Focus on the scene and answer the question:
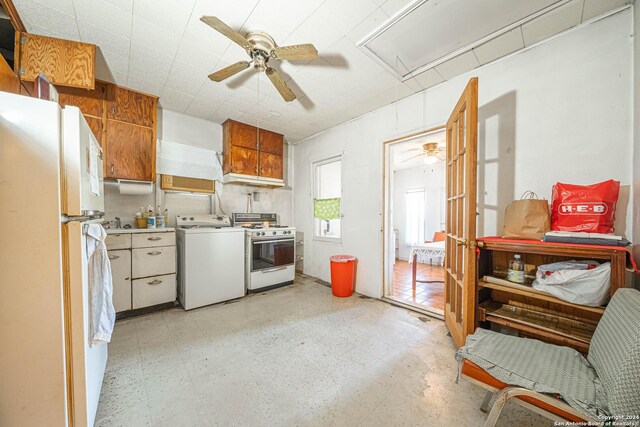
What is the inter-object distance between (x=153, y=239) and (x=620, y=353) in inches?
140

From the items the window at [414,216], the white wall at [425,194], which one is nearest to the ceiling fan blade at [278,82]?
the white wall at [425,194]

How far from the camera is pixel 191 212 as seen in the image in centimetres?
336

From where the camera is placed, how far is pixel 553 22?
64.6 inches

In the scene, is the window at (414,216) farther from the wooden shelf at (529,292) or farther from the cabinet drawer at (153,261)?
the cabinet drawer at (153,261)

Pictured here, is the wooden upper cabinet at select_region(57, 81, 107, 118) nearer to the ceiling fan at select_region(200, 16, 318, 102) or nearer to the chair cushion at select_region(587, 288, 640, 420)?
the ceiling fan at select_region(200, 16, 318, 102)

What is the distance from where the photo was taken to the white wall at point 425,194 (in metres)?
5.50

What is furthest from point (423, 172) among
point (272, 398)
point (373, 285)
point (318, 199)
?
point (272, 398)

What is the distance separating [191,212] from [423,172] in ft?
17.7

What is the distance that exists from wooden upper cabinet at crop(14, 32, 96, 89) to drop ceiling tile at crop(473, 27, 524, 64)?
3.40 meters

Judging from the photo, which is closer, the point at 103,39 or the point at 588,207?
the point at 588,207

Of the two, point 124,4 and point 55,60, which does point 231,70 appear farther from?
point 55,60

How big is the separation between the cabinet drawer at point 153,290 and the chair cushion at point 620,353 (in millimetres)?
3436

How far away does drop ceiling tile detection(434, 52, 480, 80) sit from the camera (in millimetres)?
2033

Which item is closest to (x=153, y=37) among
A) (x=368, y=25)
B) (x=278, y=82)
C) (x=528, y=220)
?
(x=278, y=82)
